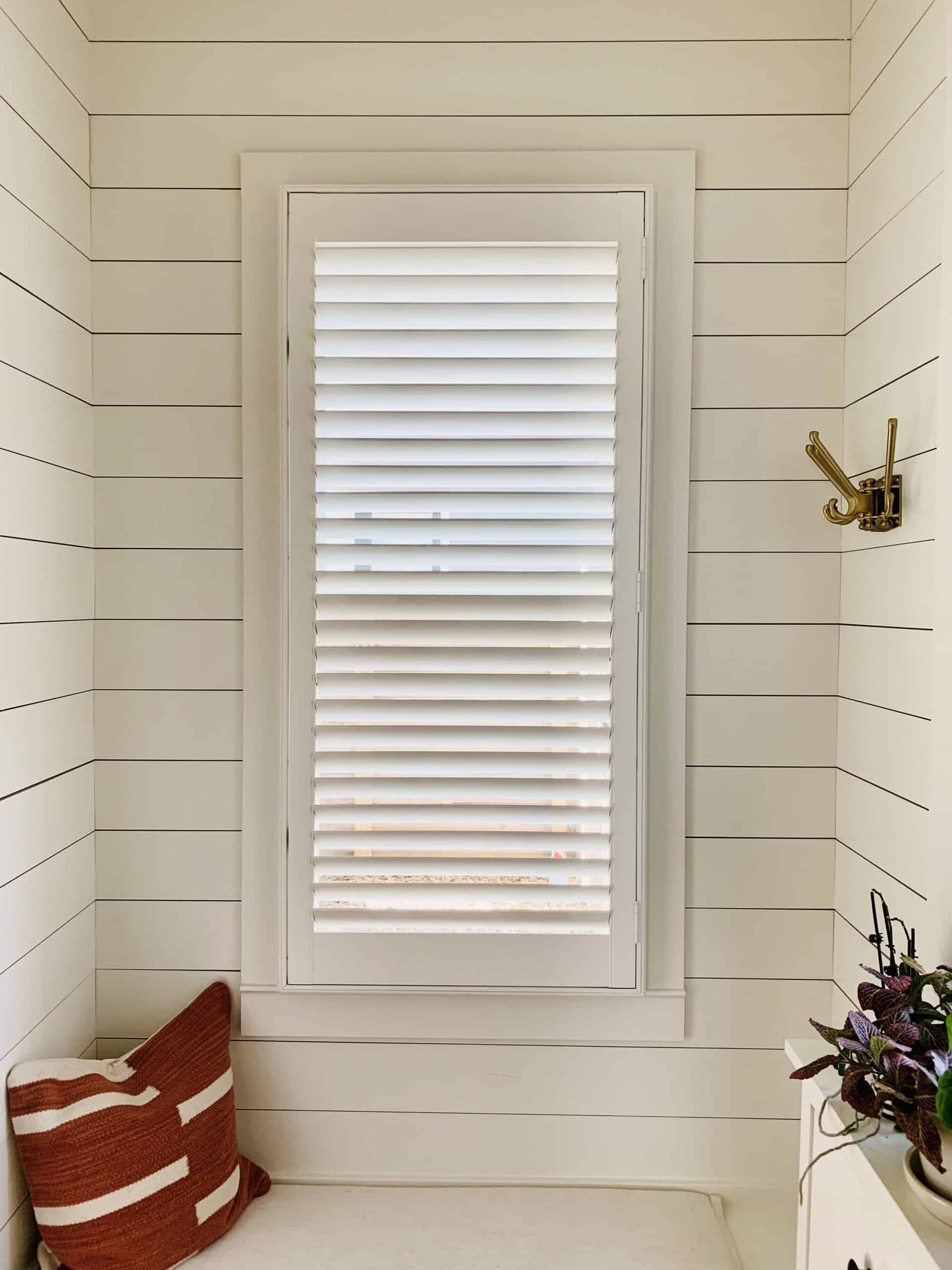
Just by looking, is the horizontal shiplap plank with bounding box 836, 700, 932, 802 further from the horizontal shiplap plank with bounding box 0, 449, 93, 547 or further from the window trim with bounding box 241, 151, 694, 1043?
the horizontal shiplap plank with bounding box 0, 449, 93, 547

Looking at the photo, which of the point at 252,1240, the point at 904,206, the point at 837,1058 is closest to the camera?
the point at 837,1058

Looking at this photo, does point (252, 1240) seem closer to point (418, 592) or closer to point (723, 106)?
point (418, 592)

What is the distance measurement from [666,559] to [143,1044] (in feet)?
3.86

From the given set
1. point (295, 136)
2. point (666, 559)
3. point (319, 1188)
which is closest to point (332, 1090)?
point (319, 1188)

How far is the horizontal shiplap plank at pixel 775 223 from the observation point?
1503 millimetres

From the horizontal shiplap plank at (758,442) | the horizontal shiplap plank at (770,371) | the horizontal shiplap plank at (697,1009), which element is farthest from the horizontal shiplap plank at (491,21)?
the horizontal shiplap plank at (697,1009)

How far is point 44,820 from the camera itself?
4.51 ft

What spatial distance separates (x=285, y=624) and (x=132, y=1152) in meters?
0.82

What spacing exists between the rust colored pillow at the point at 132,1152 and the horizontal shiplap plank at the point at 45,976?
0.23 ft

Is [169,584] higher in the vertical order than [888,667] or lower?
higher

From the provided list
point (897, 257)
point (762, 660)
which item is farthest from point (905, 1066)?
point (897, 257)

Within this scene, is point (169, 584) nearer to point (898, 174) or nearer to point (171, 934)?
point (171, 934)

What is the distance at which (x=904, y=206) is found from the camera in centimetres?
130

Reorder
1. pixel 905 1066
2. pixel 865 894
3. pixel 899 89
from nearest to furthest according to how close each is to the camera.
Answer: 1. pixel 905 1066
2. pixel 899 89
3. pixel 865 894
